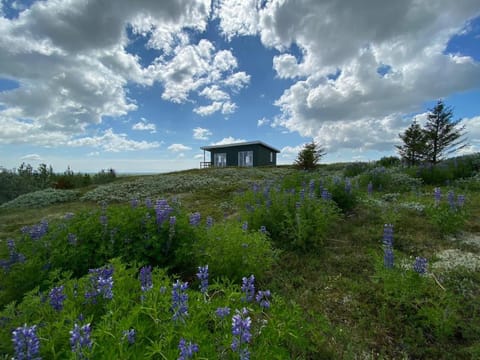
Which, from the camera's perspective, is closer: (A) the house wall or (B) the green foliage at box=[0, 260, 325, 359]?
(B) the green foliage at box=[0, 260, 325, 359]

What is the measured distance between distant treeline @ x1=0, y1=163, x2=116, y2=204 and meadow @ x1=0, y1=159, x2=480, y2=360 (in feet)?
41.9

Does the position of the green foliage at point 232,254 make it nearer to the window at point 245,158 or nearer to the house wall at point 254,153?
the house wall at point 254,153

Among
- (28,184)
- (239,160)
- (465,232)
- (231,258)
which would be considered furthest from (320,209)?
(239,160)

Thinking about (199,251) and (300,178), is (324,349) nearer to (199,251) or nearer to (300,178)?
(199,251)

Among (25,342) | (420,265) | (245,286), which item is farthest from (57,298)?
(420,265)

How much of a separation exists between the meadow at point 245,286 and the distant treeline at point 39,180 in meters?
12.8

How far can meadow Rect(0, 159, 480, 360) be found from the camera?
1.31 metres

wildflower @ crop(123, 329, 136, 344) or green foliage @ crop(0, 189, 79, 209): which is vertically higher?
wildflower @ crop(123, 329, 136, 344)

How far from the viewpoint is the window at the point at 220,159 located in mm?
30688

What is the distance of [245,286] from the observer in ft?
5.24

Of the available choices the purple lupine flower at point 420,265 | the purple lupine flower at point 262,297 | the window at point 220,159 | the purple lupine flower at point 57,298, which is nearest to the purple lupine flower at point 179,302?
the purple lupine flower at point 262,297

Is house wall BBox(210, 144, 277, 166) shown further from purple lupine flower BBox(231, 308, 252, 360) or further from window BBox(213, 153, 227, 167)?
purple lupine flower BBox(231, 308, 252, 360)

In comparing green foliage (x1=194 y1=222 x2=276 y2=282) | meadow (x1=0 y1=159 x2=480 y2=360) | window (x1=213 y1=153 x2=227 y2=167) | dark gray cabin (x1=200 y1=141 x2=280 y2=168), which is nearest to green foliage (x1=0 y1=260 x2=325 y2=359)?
meadow (x1=0 y1=159 x2=480 y2=360)

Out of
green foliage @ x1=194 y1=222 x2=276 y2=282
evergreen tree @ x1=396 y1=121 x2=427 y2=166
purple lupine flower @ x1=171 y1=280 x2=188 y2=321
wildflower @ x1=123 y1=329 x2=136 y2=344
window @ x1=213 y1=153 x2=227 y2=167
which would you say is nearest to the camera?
wildflower @ x1=123 y1=329 x2=136 y2=344
